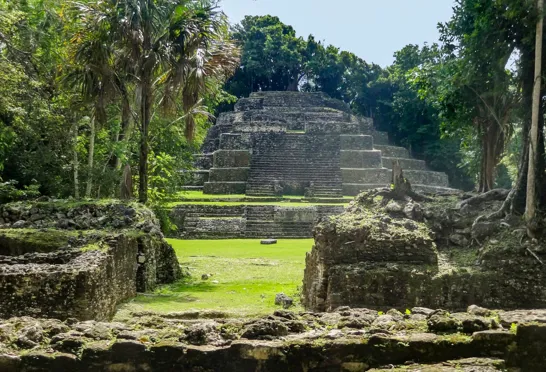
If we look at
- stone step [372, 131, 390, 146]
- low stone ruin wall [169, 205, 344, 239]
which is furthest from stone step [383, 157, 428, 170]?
low stone ruin wall [169, 205, 344, 239]

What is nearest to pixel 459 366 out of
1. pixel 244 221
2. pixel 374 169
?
pixel 244 221

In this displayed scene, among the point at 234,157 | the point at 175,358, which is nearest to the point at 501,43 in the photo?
the point at 175,358

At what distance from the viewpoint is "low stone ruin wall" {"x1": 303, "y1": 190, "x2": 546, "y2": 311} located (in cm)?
721

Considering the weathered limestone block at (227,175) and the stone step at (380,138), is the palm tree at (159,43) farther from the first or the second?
the stone step at (380,138)

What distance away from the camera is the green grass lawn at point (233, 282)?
8.28m

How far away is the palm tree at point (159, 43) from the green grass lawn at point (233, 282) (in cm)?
244

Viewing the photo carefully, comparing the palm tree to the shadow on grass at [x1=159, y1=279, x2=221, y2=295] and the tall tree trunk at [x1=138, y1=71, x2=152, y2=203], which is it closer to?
the tall tree trunk at [x1=138, y1=71, x2=152, y2=203]

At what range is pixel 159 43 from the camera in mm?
12500

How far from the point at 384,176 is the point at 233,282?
2110 centimetres

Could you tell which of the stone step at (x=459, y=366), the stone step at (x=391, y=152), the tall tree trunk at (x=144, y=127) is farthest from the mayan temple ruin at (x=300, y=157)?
the stone step at (x=459, y=366)

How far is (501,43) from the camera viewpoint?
1042 cm

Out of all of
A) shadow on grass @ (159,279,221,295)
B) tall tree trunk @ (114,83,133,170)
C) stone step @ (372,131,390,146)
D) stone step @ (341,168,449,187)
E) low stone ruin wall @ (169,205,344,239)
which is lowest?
shadow on grass @ (159,279,221,295)

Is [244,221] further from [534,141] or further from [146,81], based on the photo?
[534,141]

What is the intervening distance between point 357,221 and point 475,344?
179 inches
